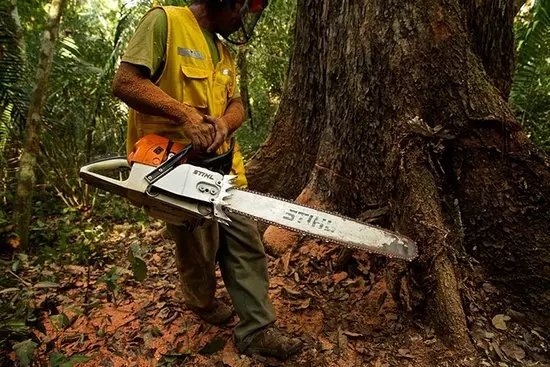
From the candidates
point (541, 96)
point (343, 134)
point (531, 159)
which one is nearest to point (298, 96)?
point (343, 134)

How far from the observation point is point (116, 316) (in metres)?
2.46

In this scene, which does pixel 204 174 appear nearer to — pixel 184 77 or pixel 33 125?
pixel 184 77

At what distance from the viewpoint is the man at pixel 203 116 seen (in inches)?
65.1

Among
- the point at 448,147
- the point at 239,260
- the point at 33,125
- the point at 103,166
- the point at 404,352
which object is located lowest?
the point at 404,352

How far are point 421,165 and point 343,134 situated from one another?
55 centimetres

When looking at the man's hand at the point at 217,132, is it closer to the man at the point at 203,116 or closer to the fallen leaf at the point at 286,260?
the man at the point at 203,116

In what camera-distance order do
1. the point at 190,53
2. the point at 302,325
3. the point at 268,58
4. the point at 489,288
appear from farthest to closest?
the point at 268,58 → the point at 302,325 → the point at 489,288 → the point at 190,53

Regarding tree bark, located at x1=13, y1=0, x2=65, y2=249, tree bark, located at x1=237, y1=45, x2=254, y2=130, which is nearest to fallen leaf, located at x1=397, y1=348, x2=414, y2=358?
tree bark, located at x1=13, y1=0, x2=65, y2=249

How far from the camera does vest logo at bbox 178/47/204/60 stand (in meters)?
1.76

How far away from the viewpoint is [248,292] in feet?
6.67

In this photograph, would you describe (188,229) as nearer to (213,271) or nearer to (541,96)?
(213,271)

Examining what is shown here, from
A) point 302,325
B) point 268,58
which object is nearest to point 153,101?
point 302,325

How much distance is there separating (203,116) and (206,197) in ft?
1.16

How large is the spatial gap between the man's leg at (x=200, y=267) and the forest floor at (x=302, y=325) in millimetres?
92
